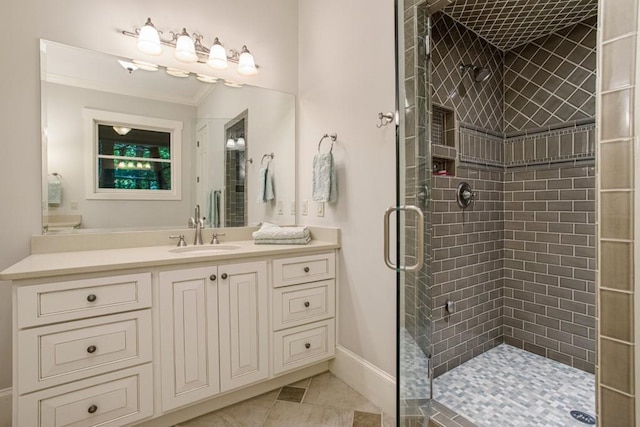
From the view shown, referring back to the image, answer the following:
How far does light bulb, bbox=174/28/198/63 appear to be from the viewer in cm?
194

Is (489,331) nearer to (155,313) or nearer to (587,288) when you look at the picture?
(587,288)

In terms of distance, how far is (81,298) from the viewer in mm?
1273

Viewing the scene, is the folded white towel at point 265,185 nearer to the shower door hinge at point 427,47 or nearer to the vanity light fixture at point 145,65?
the vanity light fixture at point 145,65

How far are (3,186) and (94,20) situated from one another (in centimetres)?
103

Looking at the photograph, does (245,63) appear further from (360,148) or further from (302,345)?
(302,345)

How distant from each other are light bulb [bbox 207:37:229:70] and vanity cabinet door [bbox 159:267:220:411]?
139cm

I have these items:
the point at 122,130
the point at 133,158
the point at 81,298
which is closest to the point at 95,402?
the point at 81,298

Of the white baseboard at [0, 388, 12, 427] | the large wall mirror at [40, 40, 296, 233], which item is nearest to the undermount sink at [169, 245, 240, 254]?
the large wall mirror at [40, 40, 296, 233]

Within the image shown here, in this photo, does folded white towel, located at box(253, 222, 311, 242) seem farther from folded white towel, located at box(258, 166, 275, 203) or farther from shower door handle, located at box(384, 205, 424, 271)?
shower door handle, located at box(384, 205, 424, 271)

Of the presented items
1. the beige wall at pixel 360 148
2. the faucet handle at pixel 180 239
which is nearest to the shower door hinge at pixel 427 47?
the beige wall at pixel 360 148

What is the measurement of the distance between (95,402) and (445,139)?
93.9 inches

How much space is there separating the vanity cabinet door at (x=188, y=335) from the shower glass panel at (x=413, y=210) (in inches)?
37.5

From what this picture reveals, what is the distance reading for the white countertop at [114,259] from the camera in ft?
3.95

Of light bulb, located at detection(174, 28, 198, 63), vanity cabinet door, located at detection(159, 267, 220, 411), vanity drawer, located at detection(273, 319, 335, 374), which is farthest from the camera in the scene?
light bulb, located at detection(174, 28, 198, 63)
